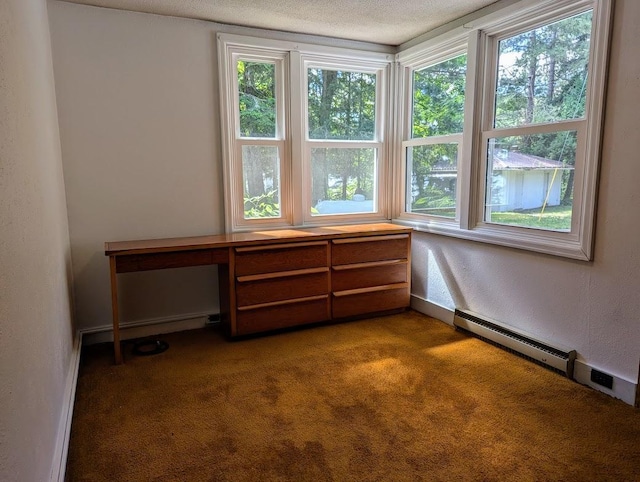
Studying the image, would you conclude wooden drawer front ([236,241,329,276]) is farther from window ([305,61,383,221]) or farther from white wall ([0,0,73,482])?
white wall ([0,0,73,482])

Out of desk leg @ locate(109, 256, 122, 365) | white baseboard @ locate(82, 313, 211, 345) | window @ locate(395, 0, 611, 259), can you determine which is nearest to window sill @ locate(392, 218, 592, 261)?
window @ locate(395, 0, 611, 259)

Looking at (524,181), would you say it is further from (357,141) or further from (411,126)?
(357,141)

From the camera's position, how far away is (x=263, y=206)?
11.7 ft

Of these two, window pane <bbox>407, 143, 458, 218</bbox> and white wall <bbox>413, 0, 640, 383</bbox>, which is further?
window pane <bbox>407, 143, 458, 218</bbox>

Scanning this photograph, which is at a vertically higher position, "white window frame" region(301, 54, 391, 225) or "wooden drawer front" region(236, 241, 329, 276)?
"white window frame" region(301, 54, 391, 225)

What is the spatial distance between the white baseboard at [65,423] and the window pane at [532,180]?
2764 mm

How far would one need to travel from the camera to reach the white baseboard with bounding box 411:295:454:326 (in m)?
3.43

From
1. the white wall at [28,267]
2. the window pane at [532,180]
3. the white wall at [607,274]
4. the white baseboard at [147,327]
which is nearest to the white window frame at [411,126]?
the window pane at [532,180]

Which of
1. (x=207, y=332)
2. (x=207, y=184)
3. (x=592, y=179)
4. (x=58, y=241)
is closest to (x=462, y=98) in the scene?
(x=592, y=179)

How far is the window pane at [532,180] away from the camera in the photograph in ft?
8.27

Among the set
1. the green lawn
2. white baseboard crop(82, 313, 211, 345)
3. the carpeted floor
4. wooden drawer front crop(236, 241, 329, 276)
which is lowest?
the carpeted floor

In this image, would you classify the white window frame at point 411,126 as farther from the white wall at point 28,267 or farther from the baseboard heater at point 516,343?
the white wall at point 28,267

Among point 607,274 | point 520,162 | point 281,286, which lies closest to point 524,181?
point 520,162

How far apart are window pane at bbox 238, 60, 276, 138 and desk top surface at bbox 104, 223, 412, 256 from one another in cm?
85
